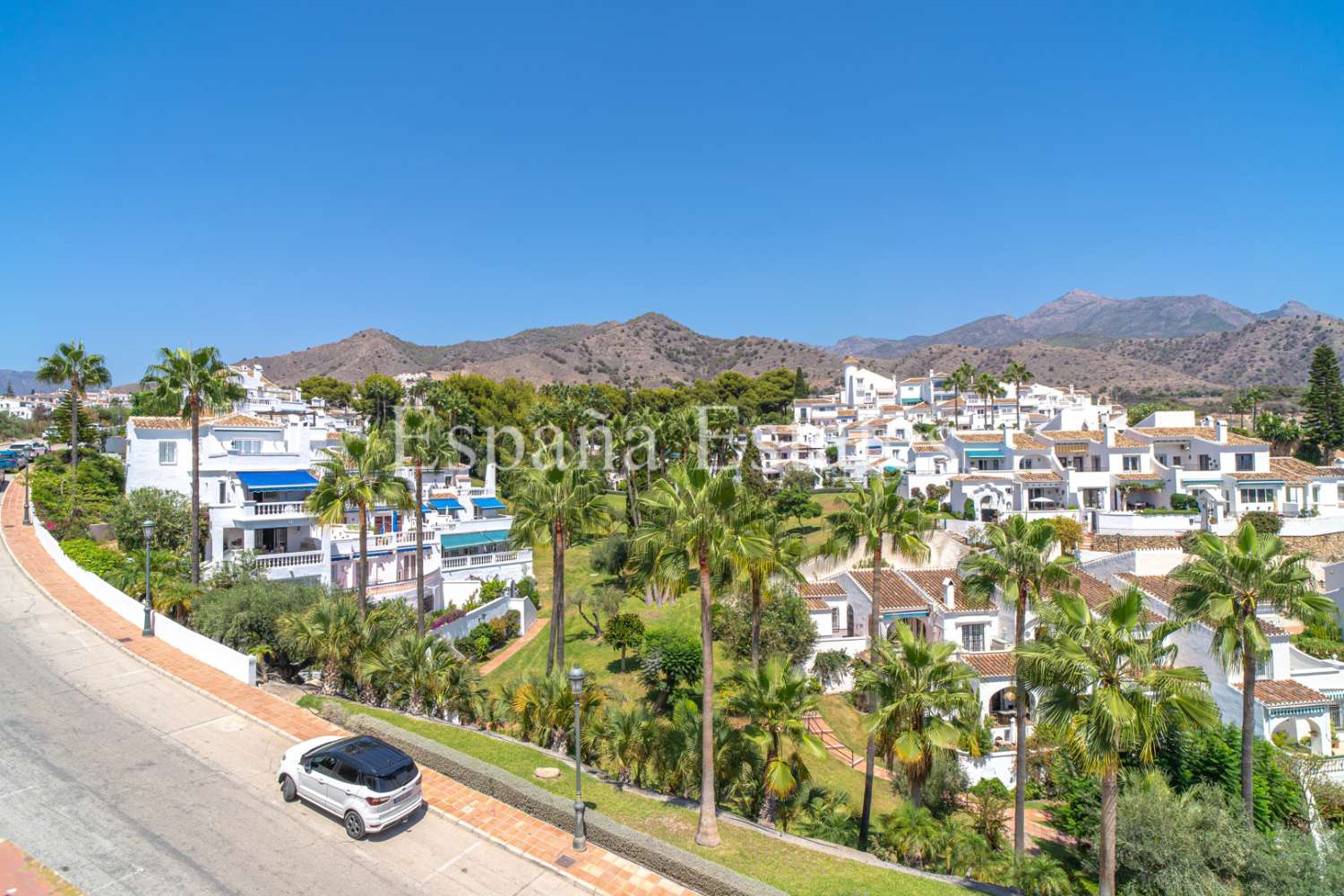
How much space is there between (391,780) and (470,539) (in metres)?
28.7

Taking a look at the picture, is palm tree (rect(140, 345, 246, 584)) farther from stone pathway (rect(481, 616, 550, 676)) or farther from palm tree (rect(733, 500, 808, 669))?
palm tree (rect(733, 500, 808, 669))

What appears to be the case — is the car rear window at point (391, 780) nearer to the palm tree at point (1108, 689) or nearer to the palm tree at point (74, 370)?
the palm tree at point (1108, 689)

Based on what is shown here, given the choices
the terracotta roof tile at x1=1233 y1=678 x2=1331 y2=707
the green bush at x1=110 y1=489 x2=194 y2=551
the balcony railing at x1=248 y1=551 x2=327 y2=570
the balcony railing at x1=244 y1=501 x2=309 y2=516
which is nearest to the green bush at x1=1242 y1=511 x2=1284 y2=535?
the terracotta roof tile at x1=1233 y1=678 x2=1331 y2=707

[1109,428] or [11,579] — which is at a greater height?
[1109,428]

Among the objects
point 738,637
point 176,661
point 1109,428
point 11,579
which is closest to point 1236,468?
point 1109,428

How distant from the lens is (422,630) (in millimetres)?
30188

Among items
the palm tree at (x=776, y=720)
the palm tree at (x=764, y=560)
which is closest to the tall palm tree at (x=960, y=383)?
the palm tree at (x=764, y=560)

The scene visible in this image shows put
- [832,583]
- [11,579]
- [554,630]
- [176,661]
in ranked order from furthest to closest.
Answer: [832,583]
[11,579]
[554,630]
[176,661]

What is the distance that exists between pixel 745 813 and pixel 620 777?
3.80 meters

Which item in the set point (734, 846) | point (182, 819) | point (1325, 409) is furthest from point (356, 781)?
point (1325, 409)

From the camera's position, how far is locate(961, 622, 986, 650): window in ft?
122

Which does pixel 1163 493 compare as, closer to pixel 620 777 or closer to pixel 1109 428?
pixel 1109 428

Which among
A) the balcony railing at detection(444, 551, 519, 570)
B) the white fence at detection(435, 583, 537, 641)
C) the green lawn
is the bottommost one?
the white fence at detection(435, 583, 537, 641)

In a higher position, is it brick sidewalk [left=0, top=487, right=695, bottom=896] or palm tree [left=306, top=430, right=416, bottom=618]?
palm tree [left=306, top=430, right=416, bottom=618]
